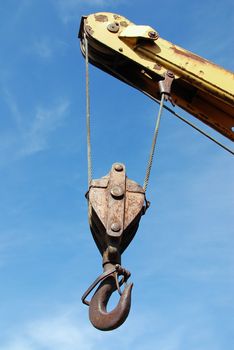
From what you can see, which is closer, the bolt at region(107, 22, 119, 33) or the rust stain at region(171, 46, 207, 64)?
the rust stain at region(171, 46, 207, 64)

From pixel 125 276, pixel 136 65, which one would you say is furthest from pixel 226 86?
pixel 125 276

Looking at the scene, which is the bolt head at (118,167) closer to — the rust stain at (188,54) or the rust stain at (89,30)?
the rust stain at (188,54)

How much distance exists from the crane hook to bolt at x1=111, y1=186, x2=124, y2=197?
471mm

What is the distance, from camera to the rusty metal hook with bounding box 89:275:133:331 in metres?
3.32

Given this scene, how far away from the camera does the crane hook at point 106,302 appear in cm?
332

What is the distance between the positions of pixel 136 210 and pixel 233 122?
175 cm

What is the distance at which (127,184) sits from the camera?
12.9 feet

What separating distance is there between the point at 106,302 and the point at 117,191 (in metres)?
0.66

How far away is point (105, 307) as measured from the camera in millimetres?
3486

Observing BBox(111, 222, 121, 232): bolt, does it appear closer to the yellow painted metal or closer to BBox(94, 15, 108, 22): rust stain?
the yellow painted metal

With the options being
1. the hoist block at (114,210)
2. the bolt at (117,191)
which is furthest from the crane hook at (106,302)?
the bolt at (117,191)

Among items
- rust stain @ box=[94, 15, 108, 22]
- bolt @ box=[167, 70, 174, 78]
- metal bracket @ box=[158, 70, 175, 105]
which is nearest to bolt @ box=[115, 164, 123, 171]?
metal bracket @ box=[158, 70, 175, 105]

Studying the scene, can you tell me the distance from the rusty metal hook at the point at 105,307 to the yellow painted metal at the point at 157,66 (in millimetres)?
2040

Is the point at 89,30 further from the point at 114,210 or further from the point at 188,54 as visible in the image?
the point at 114,210
